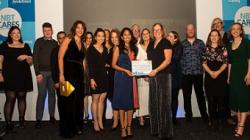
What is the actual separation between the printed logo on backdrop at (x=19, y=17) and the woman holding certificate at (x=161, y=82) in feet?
10.1

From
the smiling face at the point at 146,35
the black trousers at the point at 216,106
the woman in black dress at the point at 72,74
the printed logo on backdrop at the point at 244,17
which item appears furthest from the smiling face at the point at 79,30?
the printed logo on backdrop at the point at 244,17

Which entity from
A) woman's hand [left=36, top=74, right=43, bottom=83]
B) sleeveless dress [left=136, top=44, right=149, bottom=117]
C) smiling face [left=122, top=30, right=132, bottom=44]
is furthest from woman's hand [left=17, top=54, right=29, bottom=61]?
sleeveless dress [left=136, top=44, right=149, bottom=117]

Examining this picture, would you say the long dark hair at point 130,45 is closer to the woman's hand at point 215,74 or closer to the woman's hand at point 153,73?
the woman's hand at point 153,73

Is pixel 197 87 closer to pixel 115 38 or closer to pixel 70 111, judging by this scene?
pixel 115 38

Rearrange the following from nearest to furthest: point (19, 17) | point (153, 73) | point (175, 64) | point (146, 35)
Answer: point (153, 73), point (146, 35), point (175, 64), point (19, 17)

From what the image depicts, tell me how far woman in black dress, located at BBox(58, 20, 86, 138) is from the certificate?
87 cm

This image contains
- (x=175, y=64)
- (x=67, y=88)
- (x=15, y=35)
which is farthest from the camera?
(x=175, y=64)

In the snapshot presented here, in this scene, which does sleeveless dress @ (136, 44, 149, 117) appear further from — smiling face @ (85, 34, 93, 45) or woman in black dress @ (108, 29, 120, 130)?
smiling face @ (85, 34, 93, 45)

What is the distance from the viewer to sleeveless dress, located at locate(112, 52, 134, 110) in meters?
4.63

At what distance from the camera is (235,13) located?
6.69 metres

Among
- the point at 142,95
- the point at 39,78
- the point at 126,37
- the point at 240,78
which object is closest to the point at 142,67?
the point at 126,37

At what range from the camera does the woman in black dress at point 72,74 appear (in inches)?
182

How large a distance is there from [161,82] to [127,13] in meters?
2.52

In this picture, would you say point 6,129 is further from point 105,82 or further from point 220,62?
point 220,62
